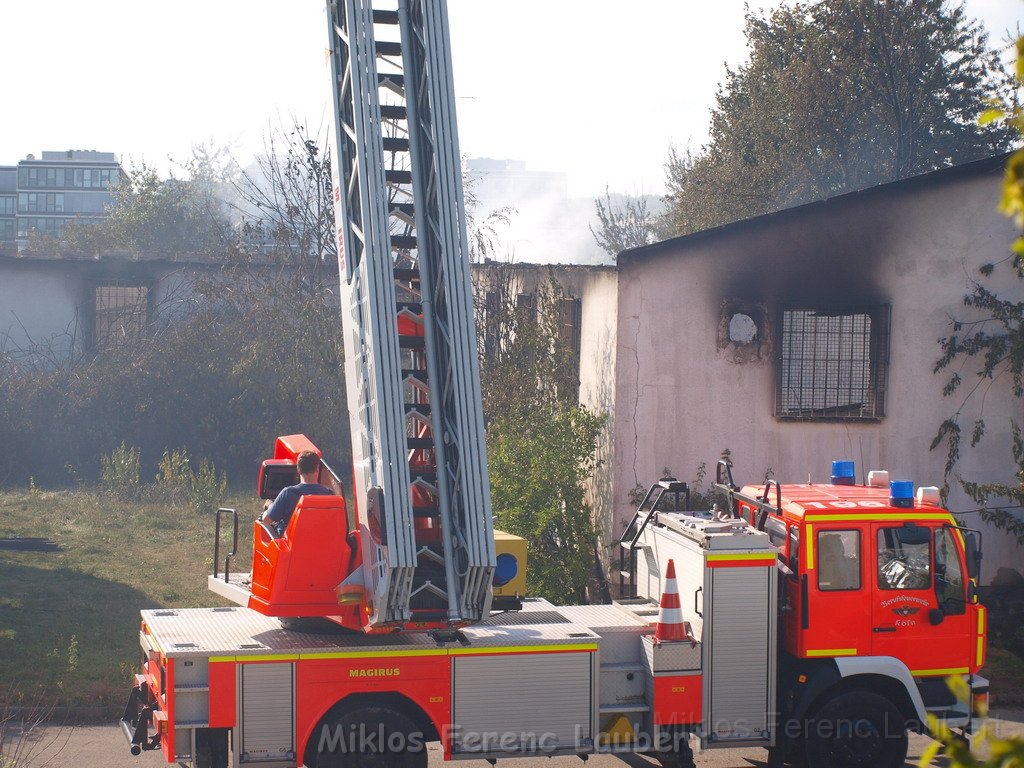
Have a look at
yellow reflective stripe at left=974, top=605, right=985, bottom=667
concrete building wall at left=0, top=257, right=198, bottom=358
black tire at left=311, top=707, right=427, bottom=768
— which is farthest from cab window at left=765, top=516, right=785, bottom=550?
concrete building wall at left=0, top=257, right=198, bottom=358

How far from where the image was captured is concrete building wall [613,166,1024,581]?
45.6 ft

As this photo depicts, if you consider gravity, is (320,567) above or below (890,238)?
below

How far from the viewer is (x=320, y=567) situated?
7.45 m

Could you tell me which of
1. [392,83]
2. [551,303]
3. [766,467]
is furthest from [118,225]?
[392,83]

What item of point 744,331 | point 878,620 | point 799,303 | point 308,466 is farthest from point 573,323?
point 878,620

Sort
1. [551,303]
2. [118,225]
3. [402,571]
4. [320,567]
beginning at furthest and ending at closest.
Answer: [118,225], [551,303], [320,567], [402,571]

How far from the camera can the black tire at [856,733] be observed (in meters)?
7.73

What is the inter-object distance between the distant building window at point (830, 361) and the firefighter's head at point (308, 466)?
25.3 feet

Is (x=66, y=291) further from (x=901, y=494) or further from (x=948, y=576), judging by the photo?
(x=948, y=576)

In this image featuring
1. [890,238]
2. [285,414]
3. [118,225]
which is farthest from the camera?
[118,225]

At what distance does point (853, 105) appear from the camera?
3228 centimetres

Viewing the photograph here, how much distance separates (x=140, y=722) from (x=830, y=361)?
9665 mm

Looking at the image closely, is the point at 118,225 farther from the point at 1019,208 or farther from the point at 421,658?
the point at 1019,208

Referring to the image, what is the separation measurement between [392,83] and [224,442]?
637 inches
